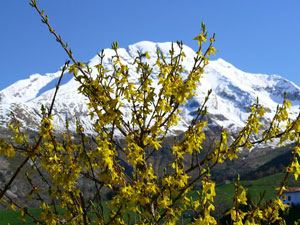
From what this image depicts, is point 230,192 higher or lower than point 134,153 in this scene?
higher

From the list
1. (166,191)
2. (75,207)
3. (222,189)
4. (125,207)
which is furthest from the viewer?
(222,189)

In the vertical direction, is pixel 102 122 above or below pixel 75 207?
above

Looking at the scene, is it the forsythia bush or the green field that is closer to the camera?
the forsythia bush

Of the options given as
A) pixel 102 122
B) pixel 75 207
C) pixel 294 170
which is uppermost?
pixel 294 170

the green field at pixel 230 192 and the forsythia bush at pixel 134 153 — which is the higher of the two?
the green field at pixel 230 192

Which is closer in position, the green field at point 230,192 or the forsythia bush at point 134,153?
the forsythia bush at point 134,153

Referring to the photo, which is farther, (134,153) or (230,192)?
A: (230,192)

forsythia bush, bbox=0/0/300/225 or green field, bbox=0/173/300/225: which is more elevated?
green field, bbox=0/173/300/225

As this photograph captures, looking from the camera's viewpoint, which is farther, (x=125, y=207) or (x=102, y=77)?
(x=102, y=77)

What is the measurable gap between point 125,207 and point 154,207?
1.15 meters

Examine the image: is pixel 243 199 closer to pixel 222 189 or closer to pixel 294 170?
pixel 294 170

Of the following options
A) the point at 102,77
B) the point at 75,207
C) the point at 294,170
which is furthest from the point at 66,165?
the point at 294,170

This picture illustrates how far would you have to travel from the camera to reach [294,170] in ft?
17.1

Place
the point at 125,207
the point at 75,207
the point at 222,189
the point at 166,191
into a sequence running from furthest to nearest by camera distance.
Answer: the point at 222,189
the point at 166,191
the point at 75,207
the point at 125,207
